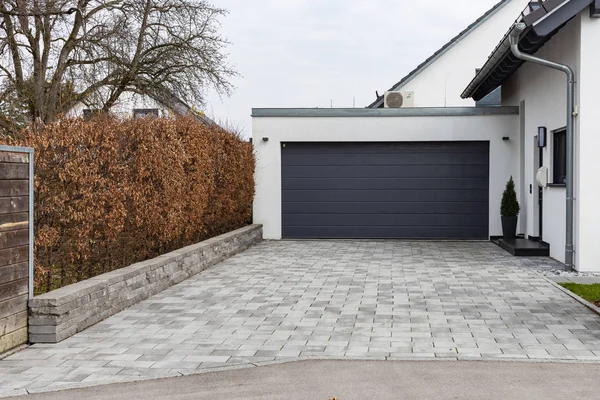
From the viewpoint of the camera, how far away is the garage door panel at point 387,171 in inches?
684

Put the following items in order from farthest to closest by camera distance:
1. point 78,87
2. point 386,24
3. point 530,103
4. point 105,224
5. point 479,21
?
point 479,21 < point 386,24 < point 78,87 < point 530,103 < point 105,224

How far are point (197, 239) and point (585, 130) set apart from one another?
22.7 ft

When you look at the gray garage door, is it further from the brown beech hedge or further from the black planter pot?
the brown beech hedge

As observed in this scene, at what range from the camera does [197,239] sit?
13.3m

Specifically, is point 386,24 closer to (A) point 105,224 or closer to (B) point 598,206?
(B) point 598,206

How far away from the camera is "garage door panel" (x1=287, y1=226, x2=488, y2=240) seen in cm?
1736

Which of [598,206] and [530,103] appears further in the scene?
[530,103]

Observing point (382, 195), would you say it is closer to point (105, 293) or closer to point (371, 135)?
point (371, 135)

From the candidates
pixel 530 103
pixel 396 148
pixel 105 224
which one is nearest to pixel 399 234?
pixel 396 148

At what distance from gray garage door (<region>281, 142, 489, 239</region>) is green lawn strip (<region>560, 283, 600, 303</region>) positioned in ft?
23.3

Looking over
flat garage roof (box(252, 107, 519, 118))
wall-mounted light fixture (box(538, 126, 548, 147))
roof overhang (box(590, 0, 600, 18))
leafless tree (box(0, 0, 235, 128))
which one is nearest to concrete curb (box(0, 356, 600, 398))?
roof overhang (box(590, 0, 600, 18))

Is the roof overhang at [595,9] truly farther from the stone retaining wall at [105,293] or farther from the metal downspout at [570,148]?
the stone retaining wall at [105,293]

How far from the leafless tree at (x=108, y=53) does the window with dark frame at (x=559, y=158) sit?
9.85 meters

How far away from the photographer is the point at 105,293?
26.2 feet
